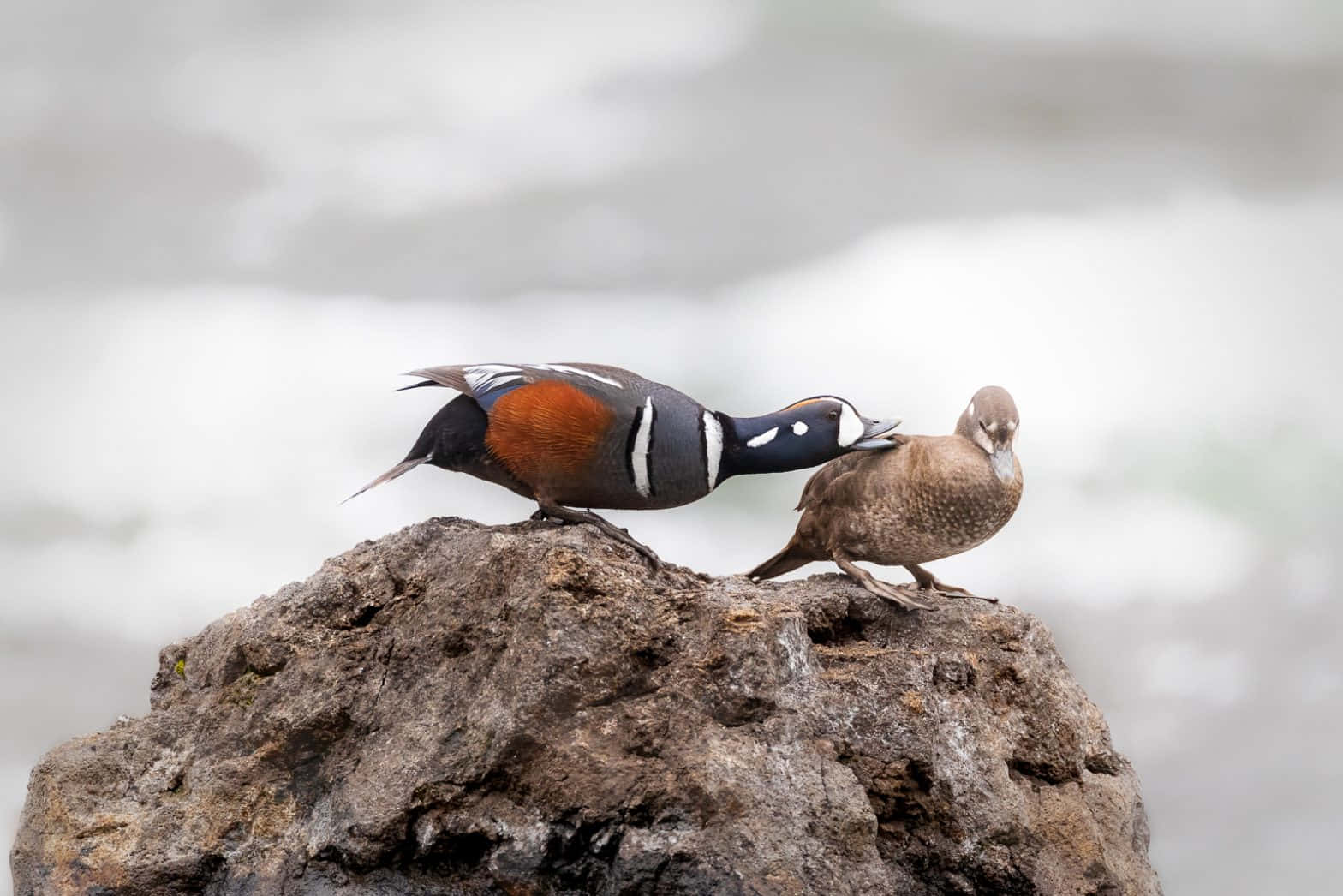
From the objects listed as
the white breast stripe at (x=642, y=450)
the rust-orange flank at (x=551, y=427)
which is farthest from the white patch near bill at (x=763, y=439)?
the rust-orange flank at (x=551, y=427)

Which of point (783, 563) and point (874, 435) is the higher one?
point (874, 435)

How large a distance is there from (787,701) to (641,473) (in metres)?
0.90

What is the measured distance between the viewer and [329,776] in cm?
439

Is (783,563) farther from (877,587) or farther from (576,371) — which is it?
(576,371)

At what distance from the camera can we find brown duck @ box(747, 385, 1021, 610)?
16.3 feet

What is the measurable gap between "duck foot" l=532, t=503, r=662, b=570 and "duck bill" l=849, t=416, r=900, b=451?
3.13 feet

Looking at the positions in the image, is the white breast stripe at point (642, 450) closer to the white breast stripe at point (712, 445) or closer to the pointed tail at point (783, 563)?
the white breast stripe at point (712, 445)

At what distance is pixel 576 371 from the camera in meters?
4.70

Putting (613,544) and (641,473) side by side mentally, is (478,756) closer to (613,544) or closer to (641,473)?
(613,544)

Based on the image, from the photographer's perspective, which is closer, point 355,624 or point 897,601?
point 355,624

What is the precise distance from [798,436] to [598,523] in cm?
81

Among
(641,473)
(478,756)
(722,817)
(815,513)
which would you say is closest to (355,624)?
(478,756)

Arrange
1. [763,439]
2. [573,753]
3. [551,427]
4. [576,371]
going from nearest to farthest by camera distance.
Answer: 1. [573,753]
2. [551,427]
3. [576,371]
4. [763,439]

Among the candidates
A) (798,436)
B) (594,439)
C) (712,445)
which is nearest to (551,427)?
(594,439)
